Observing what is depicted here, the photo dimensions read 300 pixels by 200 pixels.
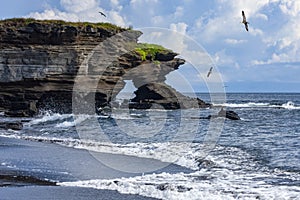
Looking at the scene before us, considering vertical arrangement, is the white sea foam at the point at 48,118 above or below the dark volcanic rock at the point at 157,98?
below

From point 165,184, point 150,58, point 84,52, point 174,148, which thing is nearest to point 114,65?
point 84,52

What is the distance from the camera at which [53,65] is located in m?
37.7

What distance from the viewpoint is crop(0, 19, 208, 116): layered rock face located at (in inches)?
1480

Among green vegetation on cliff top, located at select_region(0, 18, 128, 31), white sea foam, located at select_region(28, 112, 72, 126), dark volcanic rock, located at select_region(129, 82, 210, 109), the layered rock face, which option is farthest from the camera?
dark volcanic rock, located at select_region(129, 82, 210, 109)

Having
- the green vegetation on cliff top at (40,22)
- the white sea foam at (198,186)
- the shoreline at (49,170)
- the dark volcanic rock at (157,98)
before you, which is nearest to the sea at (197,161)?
the white sea foam at (198,186)

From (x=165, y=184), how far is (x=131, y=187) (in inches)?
32.3

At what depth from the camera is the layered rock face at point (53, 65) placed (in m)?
37.6

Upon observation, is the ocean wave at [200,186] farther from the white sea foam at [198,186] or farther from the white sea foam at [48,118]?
the white sea foam at [48,118]

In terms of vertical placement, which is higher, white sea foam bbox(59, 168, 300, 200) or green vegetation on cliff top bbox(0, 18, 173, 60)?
green vegetation on cliff top bbox(0, 18, 173, 60)

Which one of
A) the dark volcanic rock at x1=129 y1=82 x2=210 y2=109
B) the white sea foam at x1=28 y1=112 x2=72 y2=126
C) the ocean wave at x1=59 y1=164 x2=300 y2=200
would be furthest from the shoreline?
the dark volcanic rock at x1=129 y1=82 x2=210 y2=109

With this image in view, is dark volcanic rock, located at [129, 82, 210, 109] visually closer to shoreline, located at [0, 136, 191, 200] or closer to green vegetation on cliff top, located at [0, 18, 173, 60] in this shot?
green vegetation on cliff top, located at [0, 18, 173, 60]

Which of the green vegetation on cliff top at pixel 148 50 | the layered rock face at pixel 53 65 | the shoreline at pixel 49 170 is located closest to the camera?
the shoreline at pixel 49 170

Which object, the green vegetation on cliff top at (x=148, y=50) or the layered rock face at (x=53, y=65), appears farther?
the green vegetation on cliff top at (x=148, y=50)

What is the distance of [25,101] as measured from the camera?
37.9 m
